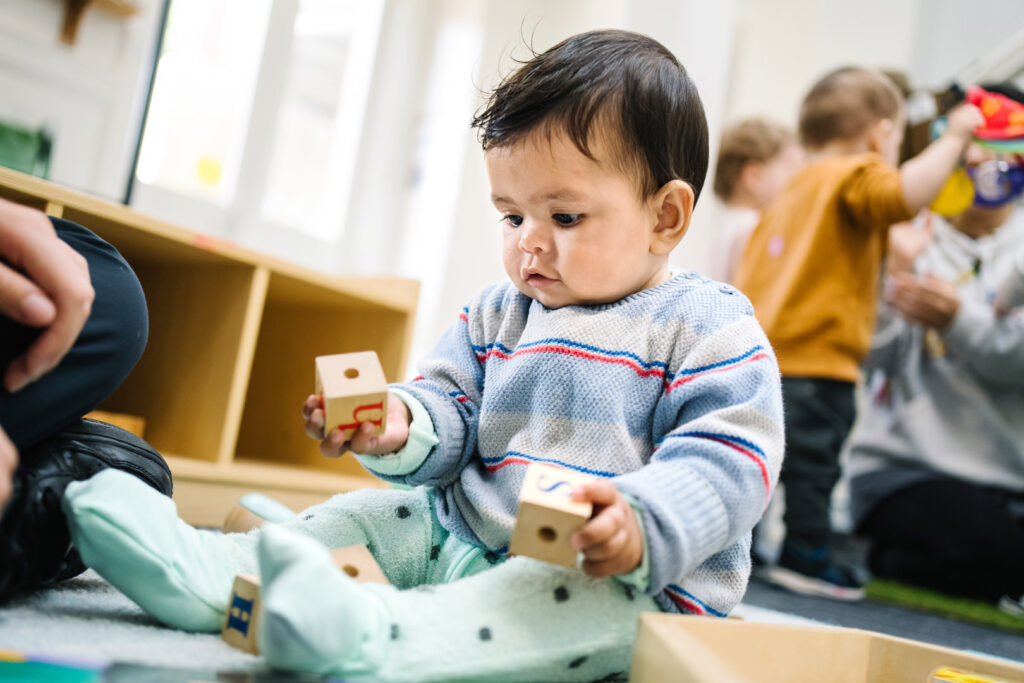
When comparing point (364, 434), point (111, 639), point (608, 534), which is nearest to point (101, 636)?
point (111, 639)

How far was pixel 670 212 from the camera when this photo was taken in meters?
0.75

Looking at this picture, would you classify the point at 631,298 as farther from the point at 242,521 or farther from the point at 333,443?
the point at 242,521

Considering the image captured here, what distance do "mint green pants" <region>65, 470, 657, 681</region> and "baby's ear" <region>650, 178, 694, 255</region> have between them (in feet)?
1.03

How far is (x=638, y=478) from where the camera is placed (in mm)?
566

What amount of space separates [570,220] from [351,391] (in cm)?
24

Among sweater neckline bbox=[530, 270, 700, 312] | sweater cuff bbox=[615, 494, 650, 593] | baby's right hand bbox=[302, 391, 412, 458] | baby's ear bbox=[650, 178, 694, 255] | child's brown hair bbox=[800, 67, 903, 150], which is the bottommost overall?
sweater cuff bbox=[615, 494, 650, 593]

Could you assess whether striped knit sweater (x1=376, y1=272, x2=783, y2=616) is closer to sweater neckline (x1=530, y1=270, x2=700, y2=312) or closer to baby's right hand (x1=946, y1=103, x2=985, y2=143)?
sweater neckline (x1=530, y1=270, x2=700, y2=312)

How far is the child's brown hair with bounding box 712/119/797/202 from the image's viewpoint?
2268mm

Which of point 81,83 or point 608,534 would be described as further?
point 81,83

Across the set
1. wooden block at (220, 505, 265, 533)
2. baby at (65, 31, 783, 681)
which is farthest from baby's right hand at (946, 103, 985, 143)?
wooden block at (220, 505, 265, 533)

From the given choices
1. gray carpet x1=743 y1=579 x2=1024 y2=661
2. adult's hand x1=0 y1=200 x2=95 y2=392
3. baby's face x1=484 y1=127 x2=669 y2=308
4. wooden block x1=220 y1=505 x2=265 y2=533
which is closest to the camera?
adult's hand x1=0 y1=200 x2=95 y2=392

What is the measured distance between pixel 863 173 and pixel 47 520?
1535mm

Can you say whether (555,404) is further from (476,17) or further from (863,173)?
(476,17)

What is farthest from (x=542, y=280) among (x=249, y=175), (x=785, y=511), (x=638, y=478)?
(x=249, y=175)
